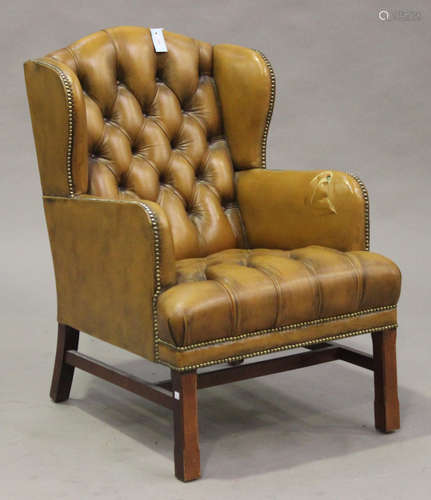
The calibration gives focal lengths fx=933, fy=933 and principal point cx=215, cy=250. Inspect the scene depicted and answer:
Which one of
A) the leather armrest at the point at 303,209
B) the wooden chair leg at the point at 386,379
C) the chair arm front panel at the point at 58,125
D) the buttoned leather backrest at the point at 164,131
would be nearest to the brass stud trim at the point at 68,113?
the chair arm front panel at the point at 58,125

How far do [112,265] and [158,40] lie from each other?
0.90 m

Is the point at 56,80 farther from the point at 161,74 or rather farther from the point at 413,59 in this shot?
the point at 413,59

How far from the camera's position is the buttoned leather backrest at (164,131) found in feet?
9.35

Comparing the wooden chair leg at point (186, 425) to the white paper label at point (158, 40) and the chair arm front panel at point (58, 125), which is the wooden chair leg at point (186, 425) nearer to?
the chair arm front panel at point (58, 125)

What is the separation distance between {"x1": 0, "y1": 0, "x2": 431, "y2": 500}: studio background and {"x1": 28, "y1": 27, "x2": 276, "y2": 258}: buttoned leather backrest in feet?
1.88

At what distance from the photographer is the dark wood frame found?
2271mm

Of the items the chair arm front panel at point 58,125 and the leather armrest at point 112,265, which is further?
the chair arm front panel at point 58,125

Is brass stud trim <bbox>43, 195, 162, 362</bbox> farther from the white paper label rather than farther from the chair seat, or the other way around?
the white paper label

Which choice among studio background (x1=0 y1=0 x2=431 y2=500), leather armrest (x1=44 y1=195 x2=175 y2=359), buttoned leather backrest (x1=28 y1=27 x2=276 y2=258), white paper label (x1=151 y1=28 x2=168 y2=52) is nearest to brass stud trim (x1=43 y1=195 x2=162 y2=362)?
leather armrest (x1=44 y1=195 x2=175 y2=359)

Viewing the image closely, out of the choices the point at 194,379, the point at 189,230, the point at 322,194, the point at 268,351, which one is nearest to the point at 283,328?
the point at 268,351

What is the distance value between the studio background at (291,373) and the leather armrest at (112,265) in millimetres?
325

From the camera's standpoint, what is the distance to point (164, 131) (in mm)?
2994

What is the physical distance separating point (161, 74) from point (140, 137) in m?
0.23

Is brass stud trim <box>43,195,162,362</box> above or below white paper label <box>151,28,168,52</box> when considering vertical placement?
below
